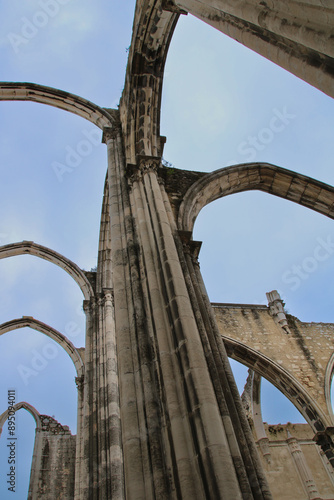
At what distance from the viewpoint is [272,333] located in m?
11.7

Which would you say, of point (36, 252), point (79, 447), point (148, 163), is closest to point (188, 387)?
point (148, 163)

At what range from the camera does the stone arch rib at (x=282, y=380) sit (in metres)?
9.84

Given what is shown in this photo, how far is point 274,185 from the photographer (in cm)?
834

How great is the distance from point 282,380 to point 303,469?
4441 mm

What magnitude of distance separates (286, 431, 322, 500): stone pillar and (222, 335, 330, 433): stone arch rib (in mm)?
4007

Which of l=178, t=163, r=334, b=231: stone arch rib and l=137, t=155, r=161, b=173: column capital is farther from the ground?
l=178, t=163, r=334, b=231: stone arch rib

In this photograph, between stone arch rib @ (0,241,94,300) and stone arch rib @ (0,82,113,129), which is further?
stone arch rib @ (0,241,94,300)

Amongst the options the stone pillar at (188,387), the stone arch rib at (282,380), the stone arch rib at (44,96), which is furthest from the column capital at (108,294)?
the stone pillar at (188,387)

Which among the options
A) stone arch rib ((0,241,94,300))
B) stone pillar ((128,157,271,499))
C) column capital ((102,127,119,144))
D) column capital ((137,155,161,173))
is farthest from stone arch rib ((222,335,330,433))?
stone pillar ((128,157,271,499))

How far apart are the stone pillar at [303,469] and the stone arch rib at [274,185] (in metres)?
9.05

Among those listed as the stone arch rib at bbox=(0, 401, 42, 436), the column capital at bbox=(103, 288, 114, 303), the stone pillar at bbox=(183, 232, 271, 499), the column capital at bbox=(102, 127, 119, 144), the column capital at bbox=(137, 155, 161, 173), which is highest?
the stone arch rib at bbox=(0, 401, 42, 436)

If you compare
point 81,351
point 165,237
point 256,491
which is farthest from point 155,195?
point 81,351

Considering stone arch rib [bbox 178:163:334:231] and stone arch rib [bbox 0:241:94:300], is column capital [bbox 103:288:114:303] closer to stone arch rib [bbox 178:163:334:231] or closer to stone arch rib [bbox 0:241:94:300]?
stone arch rib [bbox 0:241:94:300]

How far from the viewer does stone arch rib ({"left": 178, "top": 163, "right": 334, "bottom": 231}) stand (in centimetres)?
754
